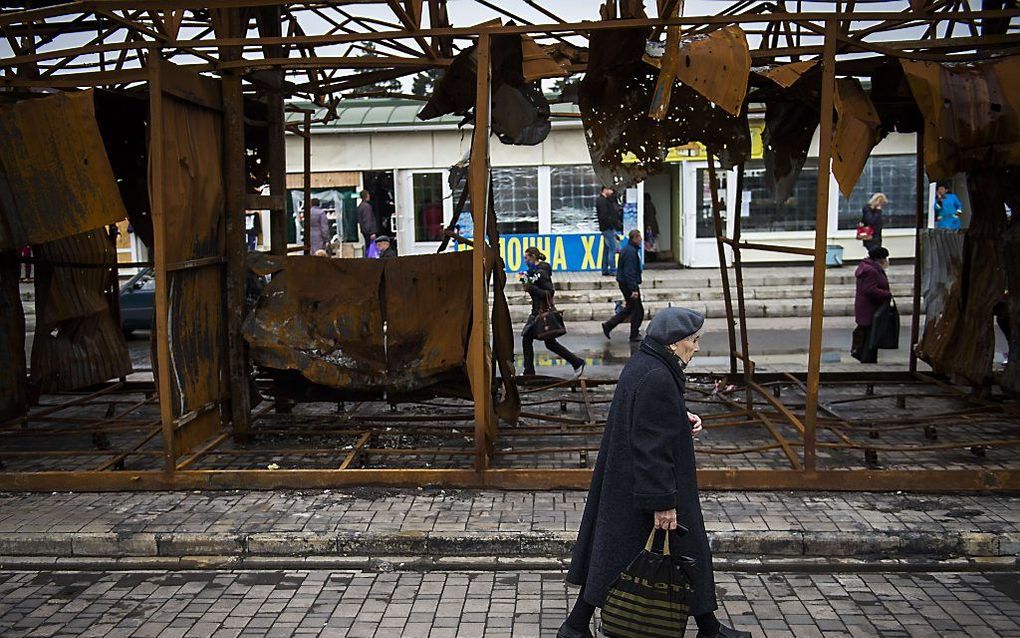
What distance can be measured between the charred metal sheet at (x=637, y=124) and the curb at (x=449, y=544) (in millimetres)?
3906

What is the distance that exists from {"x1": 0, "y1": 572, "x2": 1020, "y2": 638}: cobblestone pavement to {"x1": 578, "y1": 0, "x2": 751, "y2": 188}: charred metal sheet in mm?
4342

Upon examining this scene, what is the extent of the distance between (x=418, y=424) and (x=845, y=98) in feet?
15.8

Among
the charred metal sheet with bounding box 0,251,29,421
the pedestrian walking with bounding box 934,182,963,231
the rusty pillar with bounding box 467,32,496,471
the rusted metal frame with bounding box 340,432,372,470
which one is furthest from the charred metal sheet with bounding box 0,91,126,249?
the pedestrian walking with bounding box 934,182,963,231

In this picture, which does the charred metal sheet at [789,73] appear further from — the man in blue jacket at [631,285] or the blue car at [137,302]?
the blue car at [137,302]

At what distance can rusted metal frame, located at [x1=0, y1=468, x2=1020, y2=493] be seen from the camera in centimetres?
673

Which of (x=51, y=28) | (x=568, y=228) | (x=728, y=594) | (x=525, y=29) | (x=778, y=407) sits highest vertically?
(x=51, y=28)

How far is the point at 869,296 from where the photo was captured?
36.0 ft

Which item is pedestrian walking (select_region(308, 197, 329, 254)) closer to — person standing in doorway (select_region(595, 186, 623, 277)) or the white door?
person standing in doorway (select_region(595, 186, 623, 277))

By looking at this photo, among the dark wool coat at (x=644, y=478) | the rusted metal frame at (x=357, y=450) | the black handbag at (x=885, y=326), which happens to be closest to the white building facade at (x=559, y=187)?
the black handbag at (x=885, y=326)

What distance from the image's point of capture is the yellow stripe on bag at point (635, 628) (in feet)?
13.9

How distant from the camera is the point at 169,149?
7148 mm

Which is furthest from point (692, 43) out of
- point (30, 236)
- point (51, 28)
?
point (51, 28)

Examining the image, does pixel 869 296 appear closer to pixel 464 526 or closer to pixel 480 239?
pixel 480 239

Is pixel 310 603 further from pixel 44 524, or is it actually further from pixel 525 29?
pixel 525 29
